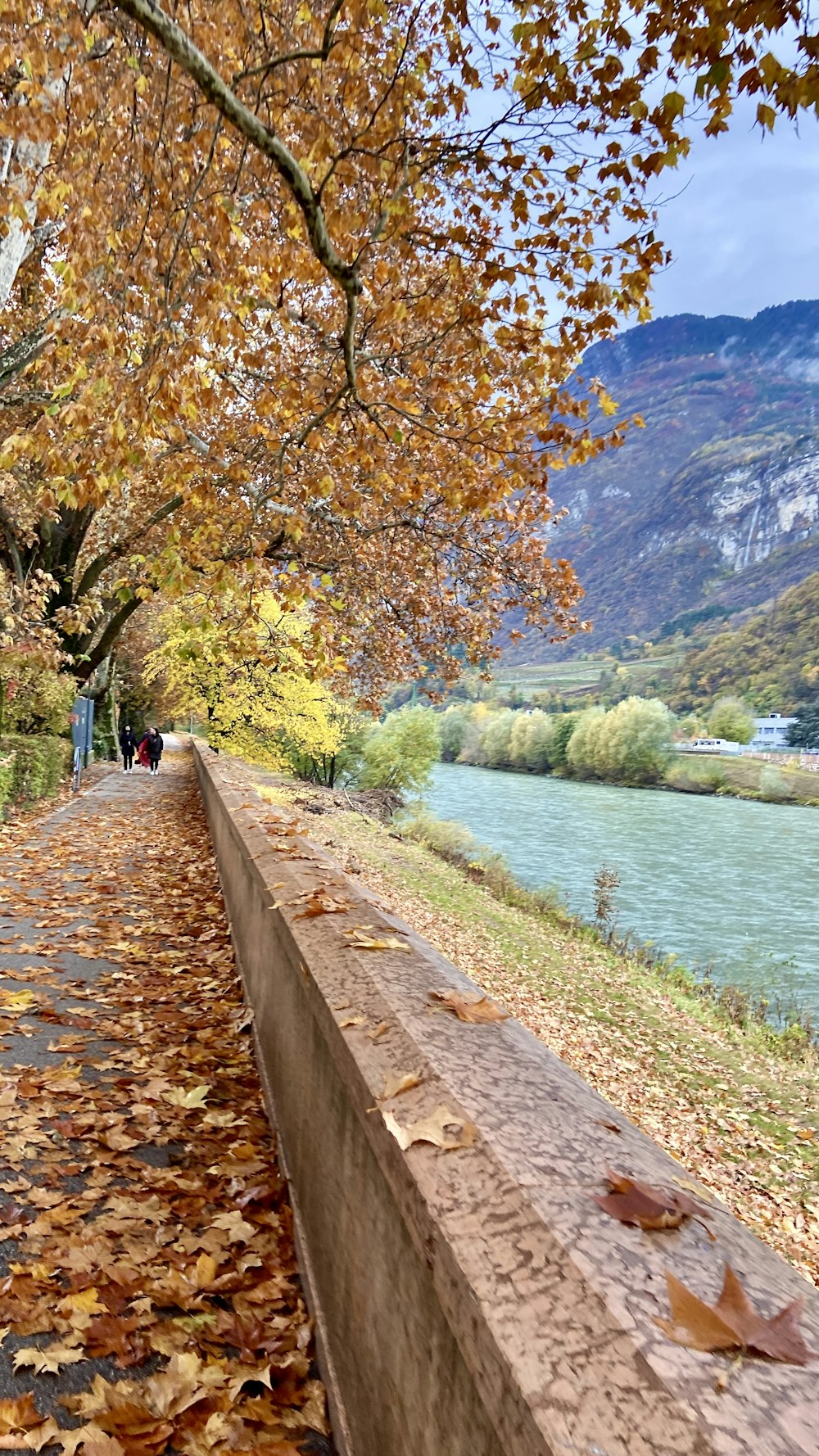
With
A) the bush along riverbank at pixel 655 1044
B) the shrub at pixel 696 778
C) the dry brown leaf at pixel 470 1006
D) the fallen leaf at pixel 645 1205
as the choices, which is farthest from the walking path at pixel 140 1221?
the shrub at pixel 696 778

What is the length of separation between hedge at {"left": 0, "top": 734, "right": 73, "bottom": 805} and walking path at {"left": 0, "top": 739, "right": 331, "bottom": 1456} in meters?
7.68

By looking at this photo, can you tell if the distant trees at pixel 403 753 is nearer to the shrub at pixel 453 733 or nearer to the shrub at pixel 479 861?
the shrub at pixel 479 861

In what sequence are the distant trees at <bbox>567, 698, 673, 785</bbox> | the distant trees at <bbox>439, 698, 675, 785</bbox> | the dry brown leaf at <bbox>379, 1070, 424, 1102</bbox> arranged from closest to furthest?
the dry brown leaf at <bbox>379, 1070, 424, 1102</bbox>, the distant trees at <bbox>567, 698, 673, 785</bbox>, the distant trees at <bbox>439, 698, 675, 785</bbox>

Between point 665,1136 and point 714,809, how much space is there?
Result: 157 feet

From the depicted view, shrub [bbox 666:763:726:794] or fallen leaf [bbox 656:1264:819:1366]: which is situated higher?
fallen leaf [bbox 656:1264:819:1366]

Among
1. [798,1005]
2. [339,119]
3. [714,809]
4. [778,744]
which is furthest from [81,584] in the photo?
[778,744]

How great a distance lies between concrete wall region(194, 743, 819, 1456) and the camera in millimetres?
1112

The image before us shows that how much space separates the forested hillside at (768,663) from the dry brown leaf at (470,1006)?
12344 cm

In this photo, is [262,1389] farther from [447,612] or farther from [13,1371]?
[447,612]

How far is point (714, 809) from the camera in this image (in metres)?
54.5

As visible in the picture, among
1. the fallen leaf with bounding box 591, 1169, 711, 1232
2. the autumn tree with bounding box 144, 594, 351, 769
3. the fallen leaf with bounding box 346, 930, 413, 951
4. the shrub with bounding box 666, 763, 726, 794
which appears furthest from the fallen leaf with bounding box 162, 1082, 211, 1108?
the shrub with bounding box 666, 763, 726, 794

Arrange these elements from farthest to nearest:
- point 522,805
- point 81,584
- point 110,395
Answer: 1. point 522,805
2. point 81,584
3. point 110,395

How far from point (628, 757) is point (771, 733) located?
2010 inches

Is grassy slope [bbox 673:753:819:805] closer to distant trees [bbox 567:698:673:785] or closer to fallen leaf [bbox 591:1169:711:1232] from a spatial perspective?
distant trees [bbox 567:698:673:785]
